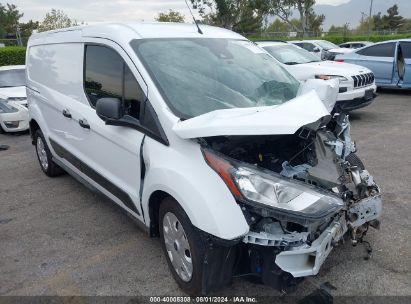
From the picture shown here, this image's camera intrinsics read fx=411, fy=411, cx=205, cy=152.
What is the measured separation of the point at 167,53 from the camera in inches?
131

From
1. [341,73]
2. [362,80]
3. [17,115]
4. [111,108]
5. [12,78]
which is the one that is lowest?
[17,115]

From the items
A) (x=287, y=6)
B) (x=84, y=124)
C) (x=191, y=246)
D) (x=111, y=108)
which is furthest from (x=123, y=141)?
(x=287, y=6)

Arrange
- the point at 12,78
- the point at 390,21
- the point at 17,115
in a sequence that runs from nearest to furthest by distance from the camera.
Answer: the point at 17,115
the point at 12,78
the point at 390,21

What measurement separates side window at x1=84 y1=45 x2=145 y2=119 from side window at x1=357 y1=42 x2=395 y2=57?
31.3ft

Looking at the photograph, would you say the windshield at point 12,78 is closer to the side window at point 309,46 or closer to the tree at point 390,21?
the side window at point 309,46

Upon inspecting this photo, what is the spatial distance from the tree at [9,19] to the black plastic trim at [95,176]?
5840 cm

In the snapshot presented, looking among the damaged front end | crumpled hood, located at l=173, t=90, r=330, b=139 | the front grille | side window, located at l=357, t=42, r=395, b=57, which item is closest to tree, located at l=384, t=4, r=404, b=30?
side window, located at l=357, t=42, r=395, b=57

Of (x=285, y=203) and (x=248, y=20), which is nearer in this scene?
(x=285, y=203)

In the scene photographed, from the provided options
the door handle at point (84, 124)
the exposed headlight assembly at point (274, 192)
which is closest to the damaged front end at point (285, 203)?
the exposed headlight assembly at point (274, 192)

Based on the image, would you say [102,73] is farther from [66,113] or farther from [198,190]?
[198,190]

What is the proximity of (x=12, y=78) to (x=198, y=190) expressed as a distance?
31.7ft

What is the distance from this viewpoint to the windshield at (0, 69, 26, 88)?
1035cm

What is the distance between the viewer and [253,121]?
253 centimetres

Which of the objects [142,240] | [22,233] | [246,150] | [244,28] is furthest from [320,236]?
[244,28]
